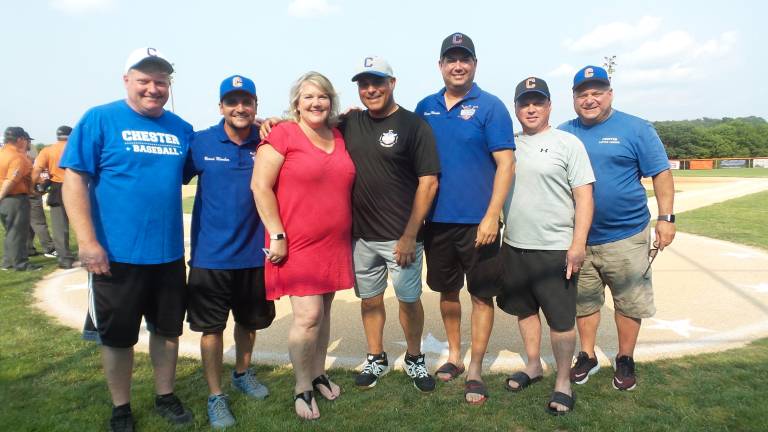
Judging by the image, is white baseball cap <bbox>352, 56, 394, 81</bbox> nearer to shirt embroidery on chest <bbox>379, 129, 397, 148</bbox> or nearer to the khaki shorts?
shirt embroidery on chest <bbox>379, 129, 397, 148</bbox>

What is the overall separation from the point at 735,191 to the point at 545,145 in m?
22.5

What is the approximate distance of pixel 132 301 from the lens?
3.03 metres

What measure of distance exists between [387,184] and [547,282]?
130cm

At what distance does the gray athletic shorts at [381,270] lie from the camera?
363 cm

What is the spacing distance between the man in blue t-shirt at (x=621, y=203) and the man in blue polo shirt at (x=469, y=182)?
74 centimetres

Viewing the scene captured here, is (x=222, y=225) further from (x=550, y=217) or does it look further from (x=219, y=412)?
(x=550, y=217)

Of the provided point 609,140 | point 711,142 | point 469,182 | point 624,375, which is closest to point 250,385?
point 469,182

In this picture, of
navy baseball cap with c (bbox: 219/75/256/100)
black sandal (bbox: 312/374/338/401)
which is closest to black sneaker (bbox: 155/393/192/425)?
black sandal (bbox: 312/374/338/401)

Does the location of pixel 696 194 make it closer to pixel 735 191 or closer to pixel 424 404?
pixel 735 191

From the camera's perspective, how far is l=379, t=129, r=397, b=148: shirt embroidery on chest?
3436 millimetres

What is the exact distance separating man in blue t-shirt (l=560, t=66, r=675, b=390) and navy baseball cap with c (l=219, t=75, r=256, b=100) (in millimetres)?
2362

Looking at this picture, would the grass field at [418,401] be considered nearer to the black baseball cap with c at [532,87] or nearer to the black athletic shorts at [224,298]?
the black athletic shorts at [224,298]

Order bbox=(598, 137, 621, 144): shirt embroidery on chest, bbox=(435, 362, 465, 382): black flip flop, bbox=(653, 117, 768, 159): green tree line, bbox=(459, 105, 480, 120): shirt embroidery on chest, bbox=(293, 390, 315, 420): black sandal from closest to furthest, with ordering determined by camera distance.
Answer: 1. bbox=(293, 390, 315, 420): black sandal
2. bbox=(459, 105, 480, 120): shirt embroidery on chest
3. bbox=(598, 137, 621, 144): shirt embroidery on chest
4. bbox=(435, 362, 465, 382): black flip flop
5. bbox=(653, 117, 768, 159): green tree line

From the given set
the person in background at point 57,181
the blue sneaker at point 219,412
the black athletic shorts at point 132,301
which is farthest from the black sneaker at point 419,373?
the person in background at point 57,181
